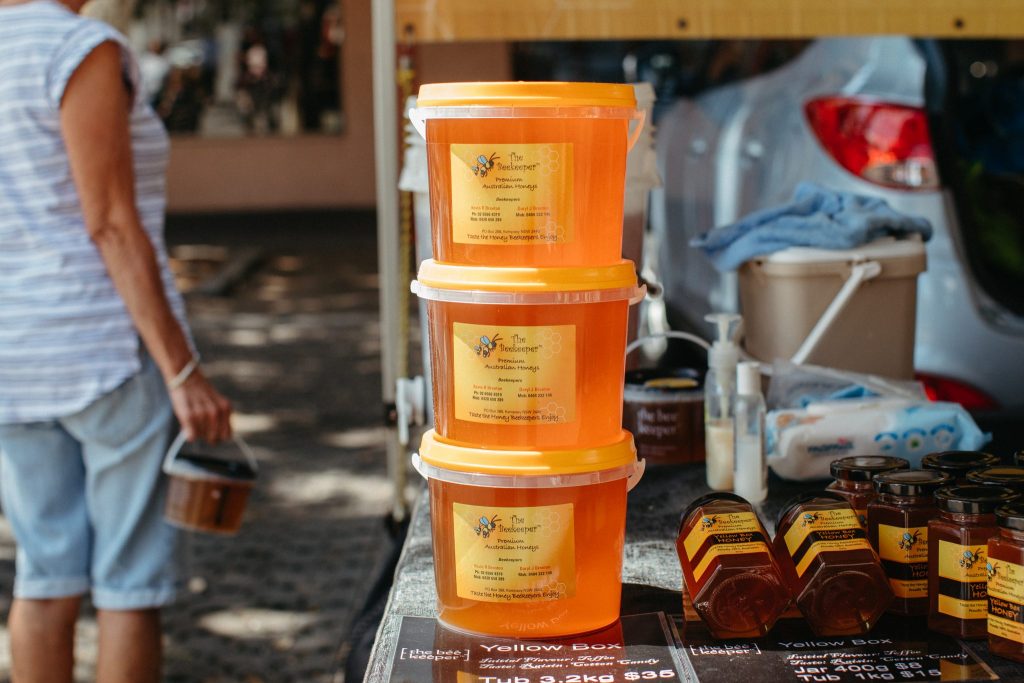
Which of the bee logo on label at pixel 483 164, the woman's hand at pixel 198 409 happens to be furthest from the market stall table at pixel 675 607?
the woman's hand at pixel 198 409

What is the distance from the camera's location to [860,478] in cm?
172

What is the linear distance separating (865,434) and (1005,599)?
688 millimetres

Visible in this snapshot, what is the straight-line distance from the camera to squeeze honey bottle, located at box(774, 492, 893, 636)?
1.53m

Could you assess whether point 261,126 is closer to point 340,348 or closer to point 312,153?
point 312,153

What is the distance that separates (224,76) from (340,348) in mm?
7506

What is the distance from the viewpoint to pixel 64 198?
2.62m

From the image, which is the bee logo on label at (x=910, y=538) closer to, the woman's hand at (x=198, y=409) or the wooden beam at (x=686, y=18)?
the wooden beam at (x=686, y=18)

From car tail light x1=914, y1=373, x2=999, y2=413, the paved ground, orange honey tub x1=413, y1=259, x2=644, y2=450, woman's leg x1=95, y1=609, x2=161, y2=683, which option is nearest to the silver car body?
car tail light x1=914, y1=373, x2=999, y2=413

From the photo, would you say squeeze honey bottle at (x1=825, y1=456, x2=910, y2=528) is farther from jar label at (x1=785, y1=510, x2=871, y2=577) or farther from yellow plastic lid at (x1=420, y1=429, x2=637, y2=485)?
yellow plastic lid at (x1=420, y1=429, x2=637, y2=485)

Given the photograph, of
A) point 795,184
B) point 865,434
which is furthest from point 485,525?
point 795,184

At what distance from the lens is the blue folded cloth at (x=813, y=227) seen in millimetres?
2412

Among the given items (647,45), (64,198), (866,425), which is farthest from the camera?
(647,45)

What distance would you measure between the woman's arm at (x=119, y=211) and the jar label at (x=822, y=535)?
5.22 feet

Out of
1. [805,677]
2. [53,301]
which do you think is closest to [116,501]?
[53,301]
